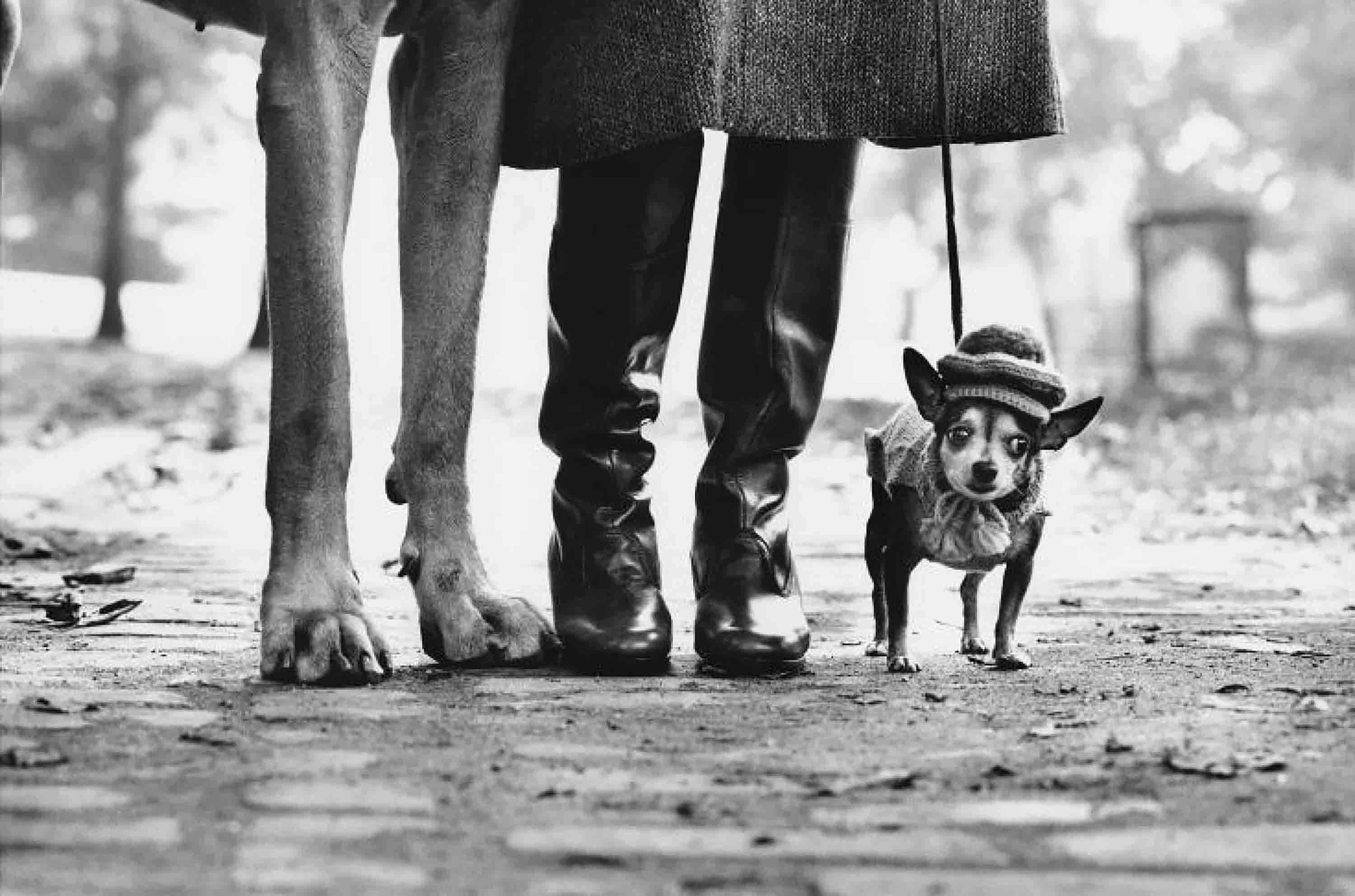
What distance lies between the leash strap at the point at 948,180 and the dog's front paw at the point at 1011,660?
21.0 inches

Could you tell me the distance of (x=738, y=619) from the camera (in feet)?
10.5

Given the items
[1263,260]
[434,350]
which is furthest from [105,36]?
[1263,260]

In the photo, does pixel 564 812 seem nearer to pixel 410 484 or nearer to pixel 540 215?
pixel 410 484

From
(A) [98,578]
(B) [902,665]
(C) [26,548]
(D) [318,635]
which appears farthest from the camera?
(C) [26,548]

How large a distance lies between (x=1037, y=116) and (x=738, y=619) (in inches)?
41.3

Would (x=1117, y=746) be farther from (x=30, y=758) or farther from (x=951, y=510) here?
(x=30, y=758)

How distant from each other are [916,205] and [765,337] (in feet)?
130

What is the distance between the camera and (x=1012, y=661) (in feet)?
10.6

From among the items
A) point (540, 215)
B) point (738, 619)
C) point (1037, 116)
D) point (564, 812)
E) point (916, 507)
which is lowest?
point (564, 812)

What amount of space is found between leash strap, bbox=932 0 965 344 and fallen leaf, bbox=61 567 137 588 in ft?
6.76

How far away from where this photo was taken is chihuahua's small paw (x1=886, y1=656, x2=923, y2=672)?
316 centimetres

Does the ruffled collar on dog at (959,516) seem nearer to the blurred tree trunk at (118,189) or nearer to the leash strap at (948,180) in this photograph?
the leash strap at (948,180)

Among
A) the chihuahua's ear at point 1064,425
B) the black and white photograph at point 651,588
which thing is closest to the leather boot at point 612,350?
the black and white photograph at point 651,588

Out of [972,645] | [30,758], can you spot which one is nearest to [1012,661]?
[972,645]
